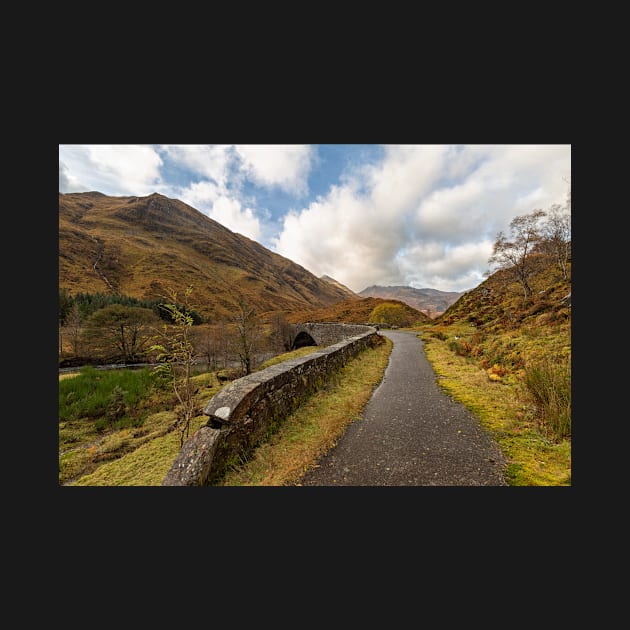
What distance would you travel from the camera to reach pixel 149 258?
101 metres

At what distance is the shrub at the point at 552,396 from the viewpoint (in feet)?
12.9

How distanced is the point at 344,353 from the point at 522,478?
20.8 feet

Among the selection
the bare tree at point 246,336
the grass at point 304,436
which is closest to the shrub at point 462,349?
the grass at point 304,436

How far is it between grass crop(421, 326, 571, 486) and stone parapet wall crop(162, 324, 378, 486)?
11.7ft

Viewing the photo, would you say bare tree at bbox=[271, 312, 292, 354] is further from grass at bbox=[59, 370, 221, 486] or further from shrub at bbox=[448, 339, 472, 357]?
shrub at bbox=[448, 339, 472, 357]

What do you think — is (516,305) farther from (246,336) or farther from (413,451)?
(246,336)

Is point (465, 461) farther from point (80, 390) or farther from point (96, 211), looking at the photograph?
point (96, 211)

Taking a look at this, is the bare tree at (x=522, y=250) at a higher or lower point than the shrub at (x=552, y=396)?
higher

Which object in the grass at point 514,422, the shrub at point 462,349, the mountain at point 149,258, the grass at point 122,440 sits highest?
the mountain at point 149,258

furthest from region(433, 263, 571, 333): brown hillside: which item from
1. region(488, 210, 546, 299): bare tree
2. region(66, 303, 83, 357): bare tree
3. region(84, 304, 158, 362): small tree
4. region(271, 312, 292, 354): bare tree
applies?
region(66, 303, 83, 357): bare tree

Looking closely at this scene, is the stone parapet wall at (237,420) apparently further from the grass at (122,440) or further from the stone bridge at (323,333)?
the stone bridge at (323,333)

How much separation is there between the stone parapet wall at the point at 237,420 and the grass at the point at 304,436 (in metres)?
0.20

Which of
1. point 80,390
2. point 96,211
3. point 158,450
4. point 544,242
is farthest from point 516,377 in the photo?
point 96,211

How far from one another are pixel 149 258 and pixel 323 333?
4133 inches
